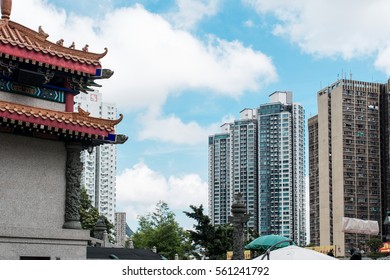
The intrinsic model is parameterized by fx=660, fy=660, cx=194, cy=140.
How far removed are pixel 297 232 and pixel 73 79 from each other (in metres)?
74.9

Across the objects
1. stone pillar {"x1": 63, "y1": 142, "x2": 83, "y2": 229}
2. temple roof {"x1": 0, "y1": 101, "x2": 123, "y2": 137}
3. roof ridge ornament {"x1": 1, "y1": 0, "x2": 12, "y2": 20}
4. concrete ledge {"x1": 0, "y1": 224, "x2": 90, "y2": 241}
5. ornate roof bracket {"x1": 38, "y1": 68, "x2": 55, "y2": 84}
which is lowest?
concrete ledge {"x1": 0, "y1": 224, "x2": 90, "y2": 241}

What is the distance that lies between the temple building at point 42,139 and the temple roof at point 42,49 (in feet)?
0.09

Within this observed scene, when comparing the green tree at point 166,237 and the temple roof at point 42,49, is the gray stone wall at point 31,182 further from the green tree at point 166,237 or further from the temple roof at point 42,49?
the green tree at point 166,237

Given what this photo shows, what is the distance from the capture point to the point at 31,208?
62.0 ft

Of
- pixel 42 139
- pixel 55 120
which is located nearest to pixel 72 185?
pixel 42 139

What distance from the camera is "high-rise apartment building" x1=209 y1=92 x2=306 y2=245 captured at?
88.4 meters

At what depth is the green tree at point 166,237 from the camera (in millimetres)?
64312

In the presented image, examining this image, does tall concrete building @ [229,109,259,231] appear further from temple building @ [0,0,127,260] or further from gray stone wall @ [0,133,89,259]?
gray stone wall @ [0,133,89,259]

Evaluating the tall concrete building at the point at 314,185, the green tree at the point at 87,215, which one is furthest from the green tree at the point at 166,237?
the tall concrete building at the point at 314,185

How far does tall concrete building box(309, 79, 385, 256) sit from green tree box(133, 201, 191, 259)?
25.6 meters

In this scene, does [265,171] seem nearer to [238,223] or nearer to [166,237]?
[166,237]

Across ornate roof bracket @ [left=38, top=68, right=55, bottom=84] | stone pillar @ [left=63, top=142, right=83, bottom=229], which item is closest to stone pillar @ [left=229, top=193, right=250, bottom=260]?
stone pillar @ [left=63, top=142, right=83, bottom=229]
